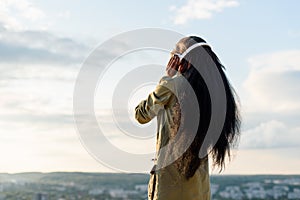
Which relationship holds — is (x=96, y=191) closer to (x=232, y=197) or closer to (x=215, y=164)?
(x=232, y=197)

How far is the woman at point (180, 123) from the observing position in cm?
262

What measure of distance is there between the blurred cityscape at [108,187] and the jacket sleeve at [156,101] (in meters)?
3.88

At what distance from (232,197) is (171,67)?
14.7 m

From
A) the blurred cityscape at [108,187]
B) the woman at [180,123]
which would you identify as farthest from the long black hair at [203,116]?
the blurred cityscape at [108,187]

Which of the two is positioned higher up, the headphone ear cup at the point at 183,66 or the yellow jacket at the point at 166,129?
the headphone ear cup at the point at 183,66

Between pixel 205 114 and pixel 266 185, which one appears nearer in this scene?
pixel 205 114

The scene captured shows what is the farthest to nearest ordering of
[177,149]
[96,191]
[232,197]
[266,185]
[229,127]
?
[266,185], [232,197], [96,191], [229,127], [177,149]

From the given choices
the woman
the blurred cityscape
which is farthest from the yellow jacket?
the blurred cityscape

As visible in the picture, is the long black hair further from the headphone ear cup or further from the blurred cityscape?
the blurred cityscape

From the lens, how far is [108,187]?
14898mm

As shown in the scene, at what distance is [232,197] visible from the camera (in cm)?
1702

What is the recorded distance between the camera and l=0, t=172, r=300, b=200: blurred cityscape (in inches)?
388

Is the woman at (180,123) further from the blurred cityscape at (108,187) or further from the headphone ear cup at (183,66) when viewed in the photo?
the blurred cityscape at (108,187)

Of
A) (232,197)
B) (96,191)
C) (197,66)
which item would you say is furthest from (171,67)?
(232,197)
